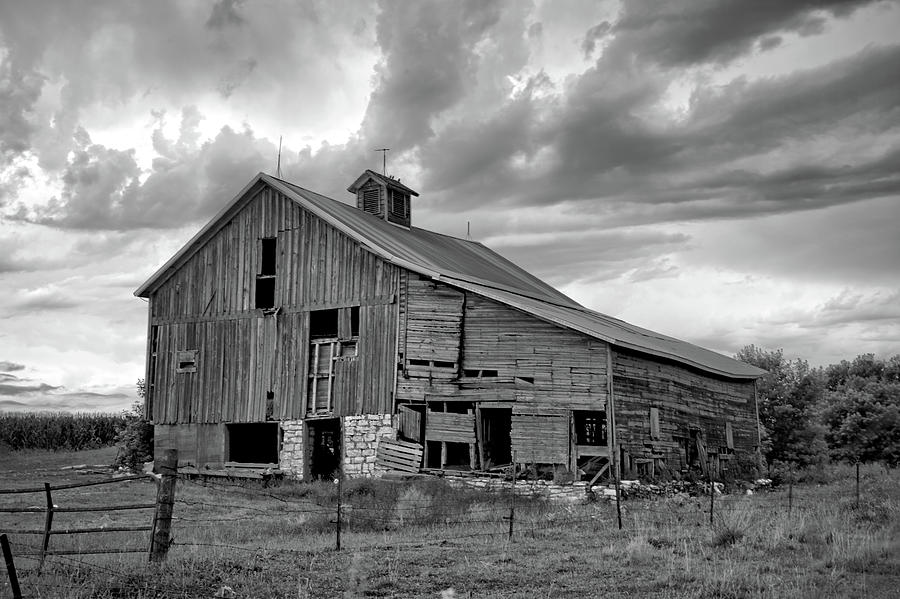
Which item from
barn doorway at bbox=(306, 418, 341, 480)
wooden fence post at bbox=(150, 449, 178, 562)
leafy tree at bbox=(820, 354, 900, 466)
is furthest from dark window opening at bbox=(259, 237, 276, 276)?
leafy tree at bbox=(820, 354, 900, 466)

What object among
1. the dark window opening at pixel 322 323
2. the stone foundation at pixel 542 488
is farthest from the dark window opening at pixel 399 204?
the stone foundation at pixel 542 488

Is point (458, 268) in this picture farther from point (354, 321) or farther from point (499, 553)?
point (499, 553)

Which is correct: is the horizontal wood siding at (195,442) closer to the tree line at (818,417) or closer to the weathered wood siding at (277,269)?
the weathered wood siding at (277,269)

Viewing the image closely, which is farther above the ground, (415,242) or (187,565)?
(415,242)

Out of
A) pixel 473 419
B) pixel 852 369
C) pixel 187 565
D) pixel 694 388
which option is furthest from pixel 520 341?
pixel 852 369

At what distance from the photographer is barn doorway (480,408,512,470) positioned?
89.2ft

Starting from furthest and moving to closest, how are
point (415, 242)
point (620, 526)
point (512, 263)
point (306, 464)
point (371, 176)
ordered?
point (512, 263), point (371, 176), point (415, 242), point (306, 464), point (620, 526)

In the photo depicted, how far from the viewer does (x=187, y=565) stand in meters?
12.5

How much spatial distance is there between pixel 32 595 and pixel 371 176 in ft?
89.9

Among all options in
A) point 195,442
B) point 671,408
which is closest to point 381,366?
point 195,442

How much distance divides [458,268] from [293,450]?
8.84 m

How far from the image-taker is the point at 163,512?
490 inches

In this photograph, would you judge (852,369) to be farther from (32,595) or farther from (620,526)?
(32,595)

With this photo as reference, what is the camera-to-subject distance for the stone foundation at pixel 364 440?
90.7 feet
